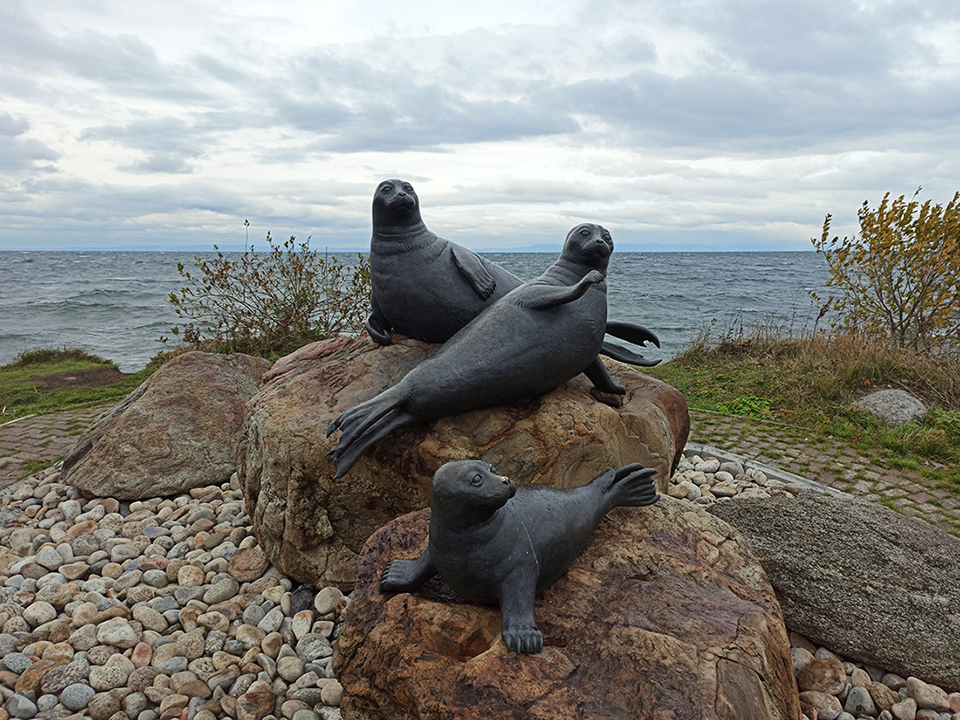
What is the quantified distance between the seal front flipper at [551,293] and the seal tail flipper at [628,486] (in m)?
0.99

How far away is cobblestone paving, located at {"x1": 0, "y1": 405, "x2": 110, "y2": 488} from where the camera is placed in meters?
6.64

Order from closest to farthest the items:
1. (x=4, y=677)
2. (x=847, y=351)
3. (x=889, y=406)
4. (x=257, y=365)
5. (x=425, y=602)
Result: (x=425, y=602) < (x=4, y=677) < (x=257, y=365) < (x=889, y=406) < (x=847, y=351)

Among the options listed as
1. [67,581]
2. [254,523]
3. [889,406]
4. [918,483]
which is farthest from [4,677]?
[889,406]

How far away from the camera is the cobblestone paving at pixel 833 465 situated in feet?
19.6

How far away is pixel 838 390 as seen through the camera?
8.61m

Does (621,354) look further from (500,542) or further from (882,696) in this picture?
(882,696)

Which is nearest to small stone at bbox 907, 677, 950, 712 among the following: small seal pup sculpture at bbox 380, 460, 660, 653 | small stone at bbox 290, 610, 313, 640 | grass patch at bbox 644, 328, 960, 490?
small seal pup sculpture at bbox 380, 460, 660, 653

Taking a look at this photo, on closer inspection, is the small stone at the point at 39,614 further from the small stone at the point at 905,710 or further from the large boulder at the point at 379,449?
the small stone at the point at 905,710

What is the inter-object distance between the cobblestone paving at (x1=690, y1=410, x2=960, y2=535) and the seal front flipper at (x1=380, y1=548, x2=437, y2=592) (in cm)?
489

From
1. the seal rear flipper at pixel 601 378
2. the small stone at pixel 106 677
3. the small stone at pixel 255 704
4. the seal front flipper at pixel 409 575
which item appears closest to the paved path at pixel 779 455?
the seal rear flipper at pixel 601 378

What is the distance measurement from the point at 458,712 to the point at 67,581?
3.51 meters

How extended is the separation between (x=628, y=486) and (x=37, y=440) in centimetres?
711

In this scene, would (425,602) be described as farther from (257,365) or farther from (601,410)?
(257,365)

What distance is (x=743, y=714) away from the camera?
241cm
